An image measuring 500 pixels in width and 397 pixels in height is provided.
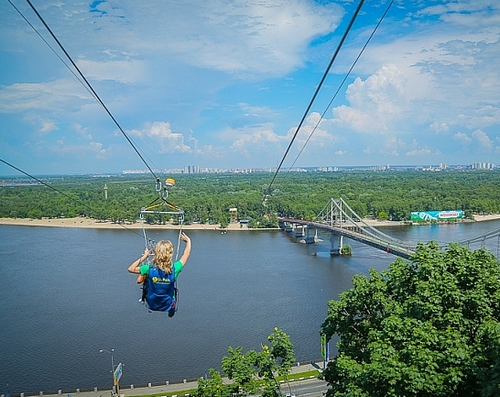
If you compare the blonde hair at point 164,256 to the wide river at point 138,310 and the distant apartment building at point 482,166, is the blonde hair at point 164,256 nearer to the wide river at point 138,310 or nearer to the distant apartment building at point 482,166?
the wide river at point 138,310

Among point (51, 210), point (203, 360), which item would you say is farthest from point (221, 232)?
point (203, 360)

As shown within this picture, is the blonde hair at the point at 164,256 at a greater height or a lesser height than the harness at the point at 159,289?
greater

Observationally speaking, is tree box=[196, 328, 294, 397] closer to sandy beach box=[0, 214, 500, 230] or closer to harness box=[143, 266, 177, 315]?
harness box=[143, 266, 177, 315]

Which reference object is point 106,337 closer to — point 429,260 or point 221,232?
point 429,260

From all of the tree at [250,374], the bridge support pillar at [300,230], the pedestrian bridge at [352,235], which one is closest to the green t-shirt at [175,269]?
the tree at [250,374]

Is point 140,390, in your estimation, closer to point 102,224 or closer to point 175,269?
point 175,269

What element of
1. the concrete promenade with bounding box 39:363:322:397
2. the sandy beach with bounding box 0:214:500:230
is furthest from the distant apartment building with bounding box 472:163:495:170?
the concrete promenade with bounding box 39:363:322:397

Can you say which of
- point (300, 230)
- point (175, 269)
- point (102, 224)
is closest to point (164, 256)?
point (175, 269)
